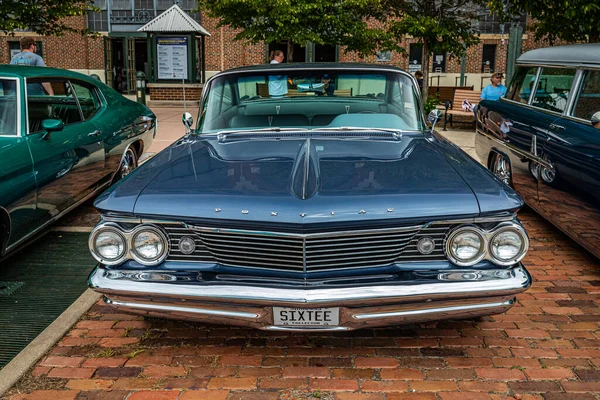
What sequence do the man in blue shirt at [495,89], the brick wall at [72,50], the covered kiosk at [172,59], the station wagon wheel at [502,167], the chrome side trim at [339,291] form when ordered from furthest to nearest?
the brick wall at [72,50], the covered kiosk at [172,59], the man in blue shirt at [495,89], the station wagon wheel at [502,167], the chrome side trim at [339,291]

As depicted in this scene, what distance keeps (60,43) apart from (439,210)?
33.0m

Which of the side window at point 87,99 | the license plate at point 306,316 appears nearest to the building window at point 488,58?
the side window at point 87,99

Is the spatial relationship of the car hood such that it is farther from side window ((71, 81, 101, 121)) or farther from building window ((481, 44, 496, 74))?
building window ((481, 44, 496, 74))

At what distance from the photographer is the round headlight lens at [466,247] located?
120 inches

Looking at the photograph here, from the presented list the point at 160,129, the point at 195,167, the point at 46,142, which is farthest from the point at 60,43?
the point at 195,167

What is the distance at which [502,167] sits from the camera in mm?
6645

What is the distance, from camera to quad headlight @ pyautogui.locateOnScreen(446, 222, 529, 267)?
306 centimetres

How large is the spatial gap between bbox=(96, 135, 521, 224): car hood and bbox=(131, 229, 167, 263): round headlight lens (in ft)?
0.45

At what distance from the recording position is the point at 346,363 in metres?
3.36

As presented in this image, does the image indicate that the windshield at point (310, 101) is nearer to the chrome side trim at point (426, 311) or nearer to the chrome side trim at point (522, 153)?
the chrome side trim at point (522, 153)

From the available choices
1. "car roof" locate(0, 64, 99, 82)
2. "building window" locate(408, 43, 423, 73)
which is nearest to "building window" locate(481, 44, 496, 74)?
"building window" locate(408, 43, 423, 73)

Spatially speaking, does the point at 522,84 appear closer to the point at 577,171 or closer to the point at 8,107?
the point at 577,171

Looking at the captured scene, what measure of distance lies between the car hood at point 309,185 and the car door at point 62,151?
1617 millimetres

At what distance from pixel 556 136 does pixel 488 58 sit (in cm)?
2829
